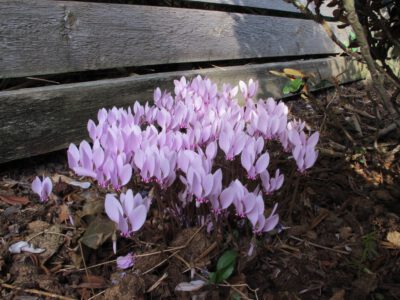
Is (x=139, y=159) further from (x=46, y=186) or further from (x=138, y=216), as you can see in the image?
(x=46, y=186)

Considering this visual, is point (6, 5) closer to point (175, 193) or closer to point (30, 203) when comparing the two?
point (30, 203)

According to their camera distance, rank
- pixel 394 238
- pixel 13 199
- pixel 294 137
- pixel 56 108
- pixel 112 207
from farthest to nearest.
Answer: pixel 56 108
pixel 13 199
pixel 394 238
pixel 294 137
pixel 112 207

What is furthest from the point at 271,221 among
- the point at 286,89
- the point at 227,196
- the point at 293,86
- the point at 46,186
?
the point at 286,89

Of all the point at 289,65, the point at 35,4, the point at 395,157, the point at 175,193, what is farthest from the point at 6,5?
the point at 289,65

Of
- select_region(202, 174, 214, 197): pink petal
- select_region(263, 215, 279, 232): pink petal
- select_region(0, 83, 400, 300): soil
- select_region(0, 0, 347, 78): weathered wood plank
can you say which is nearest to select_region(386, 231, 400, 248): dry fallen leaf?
select_region(0, 83, 400, 300): soil

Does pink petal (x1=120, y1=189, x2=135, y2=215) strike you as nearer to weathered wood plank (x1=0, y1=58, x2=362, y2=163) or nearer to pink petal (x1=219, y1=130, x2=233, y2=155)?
pink petal (x1=219, y1=130, x2=233, y2=155)
